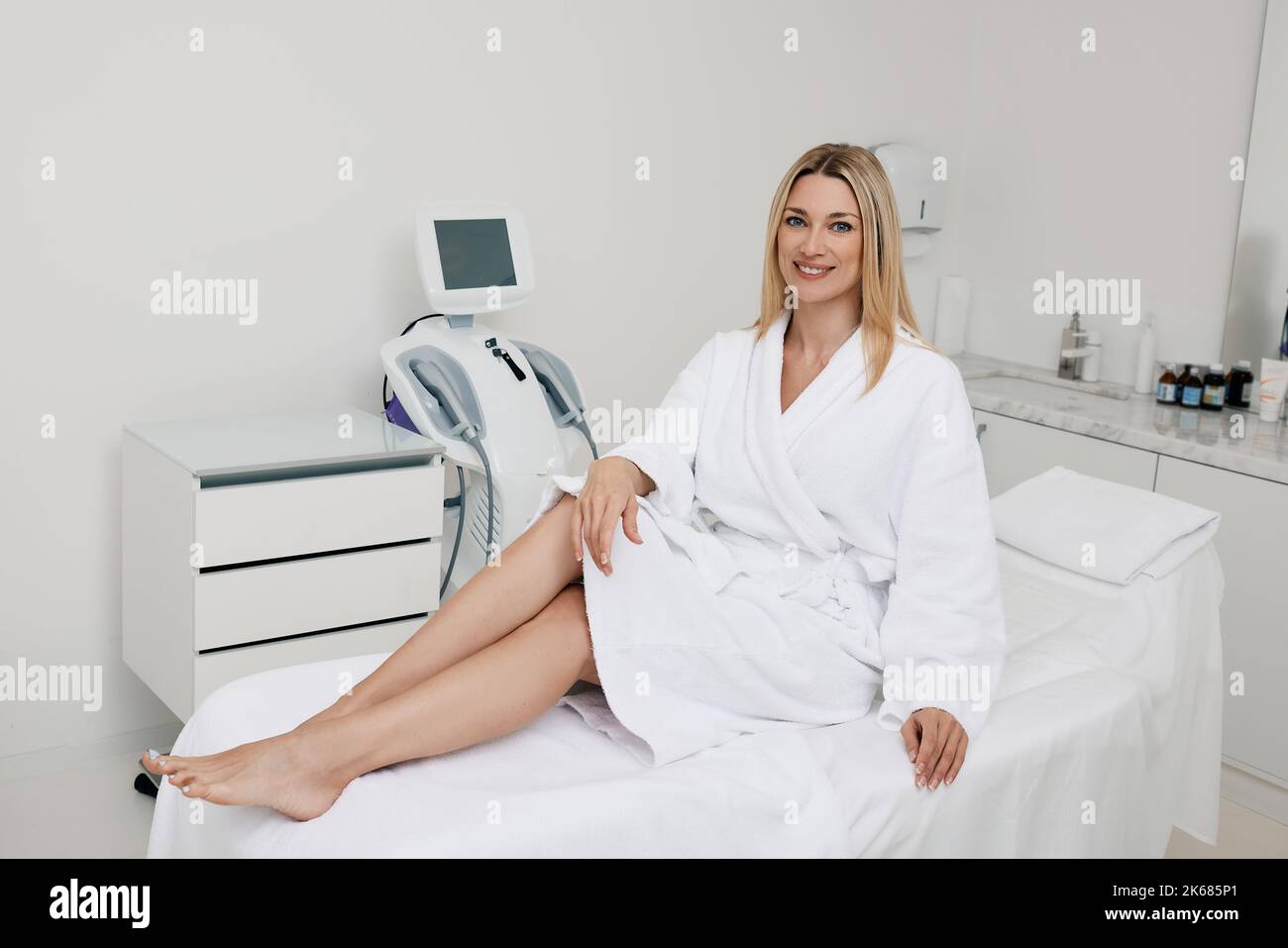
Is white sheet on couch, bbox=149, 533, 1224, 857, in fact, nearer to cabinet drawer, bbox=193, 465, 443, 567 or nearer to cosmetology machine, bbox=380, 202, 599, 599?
cabinet drawer, bbox=193, 465, 443, 567

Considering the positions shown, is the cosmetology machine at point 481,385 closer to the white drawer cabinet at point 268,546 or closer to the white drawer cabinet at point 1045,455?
the white drawer cabinet at point 268,546

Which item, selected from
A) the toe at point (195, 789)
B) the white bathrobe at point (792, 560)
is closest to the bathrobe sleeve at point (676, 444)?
the white bathrobe at point (792, 560)

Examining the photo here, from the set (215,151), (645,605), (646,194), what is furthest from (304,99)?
(645,605)

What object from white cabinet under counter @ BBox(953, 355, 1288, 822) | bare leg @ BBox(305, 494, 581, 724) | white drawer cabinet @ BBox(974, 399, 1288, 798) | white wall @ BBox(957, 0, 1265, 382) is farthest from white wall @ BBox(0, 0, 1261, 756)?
bare leg @ BBox(305, 494, 581, 724)

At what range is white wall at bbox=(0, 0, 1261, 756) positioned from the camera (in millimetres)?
2484

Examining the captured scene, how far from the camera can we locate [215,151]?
2.60 m

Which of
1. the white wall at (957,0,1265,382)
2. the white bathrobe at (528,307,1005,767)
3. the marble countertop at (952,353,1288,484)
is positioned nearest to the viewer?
the white bathrobe at (528,307,1005,767)

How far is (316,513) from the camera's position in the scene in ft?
7.64

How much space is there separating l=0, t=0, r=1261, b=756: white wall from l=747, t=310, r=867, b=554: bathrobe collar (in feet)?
4.07

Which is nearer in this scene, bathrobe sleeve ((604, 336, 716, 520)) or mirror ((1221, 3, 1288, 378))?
bathrobe sleeve ((604, 336, 716, 520))

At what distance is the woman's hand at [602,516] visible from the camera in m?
1.65

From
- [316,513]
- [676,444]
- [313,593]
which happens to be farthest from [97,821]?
[676,444]

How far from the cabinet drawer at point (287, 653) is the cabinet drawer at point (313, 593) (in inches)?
0.9

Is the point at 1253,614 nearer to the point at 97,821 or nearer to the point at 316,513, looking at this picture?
the point at 316,513
